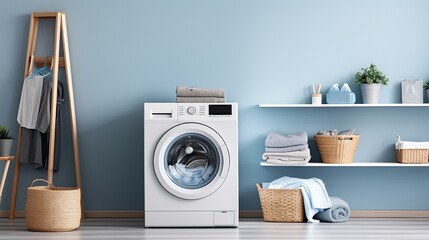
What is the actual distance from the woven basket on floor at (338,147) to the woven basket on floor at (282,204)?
1.26 feet

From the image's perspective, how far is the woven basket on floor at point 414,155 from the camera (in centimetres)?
488

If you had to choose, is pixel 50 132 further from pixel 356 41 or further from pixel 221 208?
pixel 356 41

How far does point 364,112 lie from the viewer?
506cm

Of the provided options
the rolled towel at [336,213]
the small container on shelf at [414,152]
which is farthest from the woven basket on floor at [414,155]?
the rolled towel at [336,213]

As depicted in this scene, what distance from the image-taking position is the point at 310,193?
4.66m

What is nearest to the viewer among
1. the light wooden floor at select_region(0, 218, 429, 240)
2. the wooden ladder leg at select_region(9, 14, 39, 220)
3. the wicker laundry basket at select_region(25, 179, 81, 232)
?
the light wooden floor at select_region(0, 218, 429, 240)

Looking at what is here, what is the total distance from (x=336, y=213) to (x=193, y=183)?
100 cm

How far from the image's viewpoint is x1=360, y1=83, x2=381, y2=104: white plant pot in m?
4.91

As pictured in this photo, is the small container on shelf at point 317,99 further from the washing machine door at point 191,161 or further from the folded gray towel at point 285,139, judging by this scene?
the washing machine door at point 191,161

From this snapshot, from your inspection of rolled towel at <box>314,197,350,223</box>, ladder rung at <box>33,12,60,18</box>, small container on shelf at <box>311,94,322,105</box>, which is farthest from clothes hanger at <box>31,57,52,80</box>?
rolled towel at <box>314,197,350,223</box>

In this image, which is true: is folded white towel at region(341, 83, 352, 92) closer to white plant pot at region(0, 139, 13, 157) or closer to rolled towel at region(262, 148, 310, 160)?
rolled towel at region(262, 148, 310, 160)

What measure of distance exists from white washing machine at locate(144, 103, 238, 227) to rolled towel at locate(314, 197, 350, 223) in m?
0.63

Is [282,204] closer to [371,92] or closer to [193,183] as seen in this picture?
[193,183]

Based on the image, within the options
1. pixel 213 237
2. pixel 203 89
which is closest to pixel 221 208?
pixel 213 237
